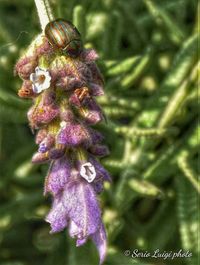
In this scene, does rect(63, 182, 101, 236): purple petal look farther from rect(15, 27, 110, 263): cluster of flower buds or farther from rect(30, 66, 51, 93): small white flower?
rect(30, 66, 51, 93): small white flower

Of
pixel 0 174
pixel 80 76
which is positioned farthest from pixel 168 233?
pixel 80 76

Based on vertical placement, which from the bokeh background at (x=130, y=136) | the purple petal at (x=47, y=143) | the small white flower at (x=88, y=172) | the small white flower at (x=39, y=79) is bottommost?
the bokeh background at (x=130, y=136)

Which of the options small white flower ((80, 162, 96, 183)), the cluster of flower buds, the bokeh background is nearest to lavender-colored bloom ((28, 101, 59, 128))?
the cluster of flower buds

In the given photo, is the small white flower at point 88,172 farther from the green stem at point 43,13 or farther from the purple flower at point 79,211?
the green stem at point 43,13

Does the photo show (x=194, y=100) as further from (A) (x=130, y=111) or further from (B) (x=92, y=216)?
(B) (x=92, y=216)

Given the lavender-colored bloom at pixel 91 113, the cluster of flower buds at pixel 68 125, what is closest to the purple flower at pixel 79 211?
the cluster of flower buds at pixel 68 125

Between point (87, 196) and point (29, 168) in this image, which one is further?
point (29, 168)

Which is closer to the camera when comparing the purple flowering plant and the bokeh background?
the purple flowering plant
